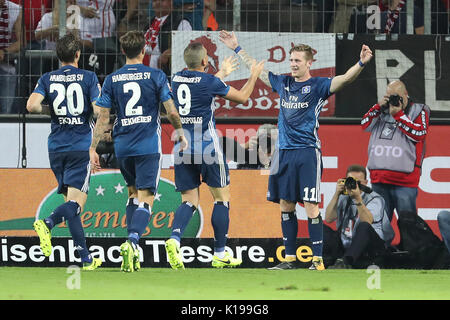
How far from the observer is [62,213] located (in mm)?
9039

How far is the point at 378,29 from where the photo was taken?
11.9m

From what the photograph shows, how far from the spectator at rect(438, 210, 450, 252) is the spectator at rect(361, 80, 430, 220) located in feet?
0.95

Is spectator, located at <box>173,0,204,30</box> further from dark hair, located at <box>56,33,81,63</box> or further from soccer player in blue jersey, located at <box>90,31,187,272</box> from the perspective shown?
soccer player in blue jersey, located at <box>90,31,187,272</box>

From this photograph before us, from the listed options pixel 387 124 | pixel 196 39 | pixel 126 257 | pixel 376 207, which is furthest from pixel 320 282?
pixel 196 39

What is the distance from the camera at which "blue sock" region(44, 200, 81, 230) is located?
8941 mm

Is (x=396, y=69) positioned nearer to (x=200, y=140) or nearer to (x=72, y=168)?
(x=200, y=140)

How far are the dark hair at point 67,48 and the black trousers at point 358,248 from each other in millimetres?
3235

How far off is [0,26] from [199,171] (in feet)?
11.6

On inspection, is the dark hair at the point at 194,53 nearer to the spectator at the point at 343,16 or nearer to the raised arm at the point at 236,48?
the raised arm at the point at 236,48

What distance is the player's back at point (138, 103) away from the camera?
899 centimetres

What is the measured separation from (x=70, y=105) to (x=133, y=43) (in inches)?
35.1

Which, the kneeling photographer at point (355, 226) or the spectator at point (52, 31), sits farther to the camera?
the spectator at point (52, 31)

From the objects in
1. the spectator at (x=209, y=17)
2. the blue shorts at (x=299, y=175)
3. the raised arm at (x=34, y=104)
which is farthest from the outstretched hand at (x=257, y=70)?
the spectator at (x=209, y=17)

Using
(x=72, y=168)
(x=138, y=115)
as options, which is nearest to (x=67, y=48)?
(x=138, y=115)
